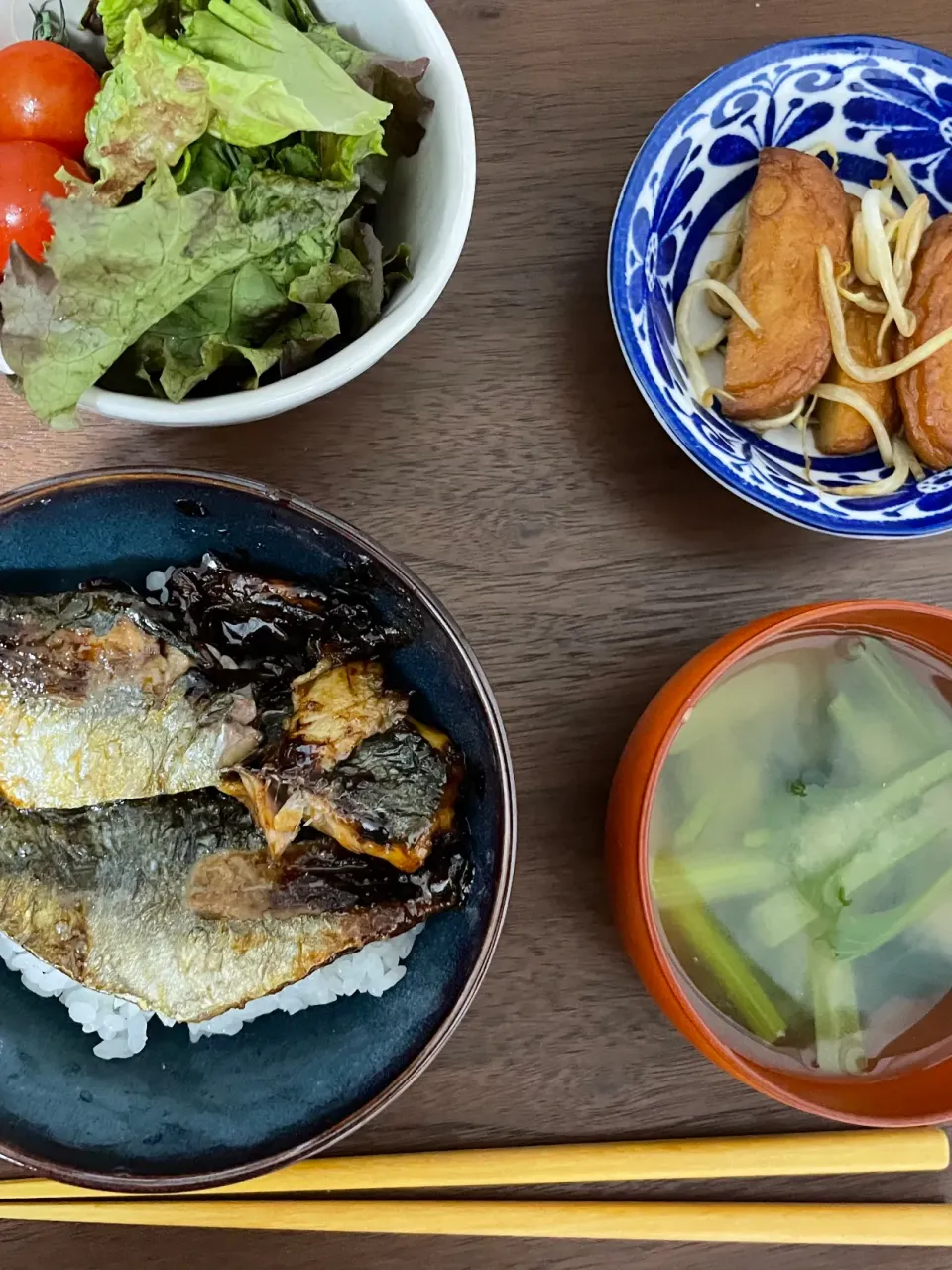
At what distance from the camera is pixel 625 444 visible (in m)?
1.05

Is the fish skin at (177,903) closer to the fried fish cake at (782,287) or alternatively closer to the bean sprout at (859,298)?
the fried fish cake at (782,287)

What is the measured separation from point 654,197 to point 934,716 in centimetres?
57

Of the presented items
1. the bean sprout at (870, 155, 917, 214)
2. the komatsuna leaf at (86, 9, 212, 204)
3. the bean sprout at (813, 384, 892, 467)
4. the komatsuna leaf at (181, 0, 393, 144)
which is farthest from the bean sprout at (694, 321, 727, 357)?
the komatsuna leaf at (86, 9, 212, 204)

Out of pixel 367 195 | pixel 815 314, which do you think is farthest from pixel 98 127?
pixel 815 314

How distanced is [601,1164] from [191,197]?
0.94 meters

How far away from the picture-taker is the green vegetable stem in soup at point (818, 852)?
3.05 ft

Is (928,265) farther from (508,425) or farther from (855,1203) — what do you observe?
(855,1203)

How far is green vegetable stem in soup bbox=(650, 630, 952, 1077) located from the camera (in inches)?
36.7

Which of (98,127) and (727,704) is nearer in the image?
(98,127)

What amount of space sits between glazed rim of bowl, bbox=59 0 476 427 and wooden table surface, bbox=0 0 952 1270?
0.20m

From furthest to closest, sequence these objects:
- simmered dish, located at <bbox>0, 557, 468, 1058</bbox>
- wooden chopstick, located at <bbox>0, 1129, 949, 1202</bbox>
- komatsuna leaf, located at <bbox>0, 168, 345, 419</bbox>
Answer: wooden chopstick, located at <bbox>0, 1129, 949, 1202</bbox> < simmered dish, located at <bbox>0, 557, 468, 1058</bbox> < komatsuna leaf, located at <bbox>0, 168, 345, 419</bbox>

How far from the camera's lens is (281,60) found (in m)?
0.80

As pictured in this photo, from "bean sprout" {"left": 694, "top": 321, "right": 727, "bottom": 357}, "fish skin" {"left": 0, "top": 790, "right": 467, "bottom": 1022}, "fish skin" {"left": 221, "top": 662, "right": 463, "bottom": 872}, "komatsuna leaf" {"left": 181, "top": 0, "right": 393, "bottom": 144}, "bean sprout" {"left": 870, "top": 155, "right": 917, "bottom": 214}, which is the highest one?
"komatsuna leaf" {"left": 181, "top": 0, "right": 393, "bottom": 144}

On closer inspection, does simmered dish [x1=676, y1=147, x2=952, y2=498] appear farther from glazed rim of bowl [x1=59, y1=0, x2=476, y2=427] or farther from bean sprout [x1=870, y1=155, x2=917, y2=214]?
glazed rim of bowl [x1=59, y1=0, x2=476, y2=427]
